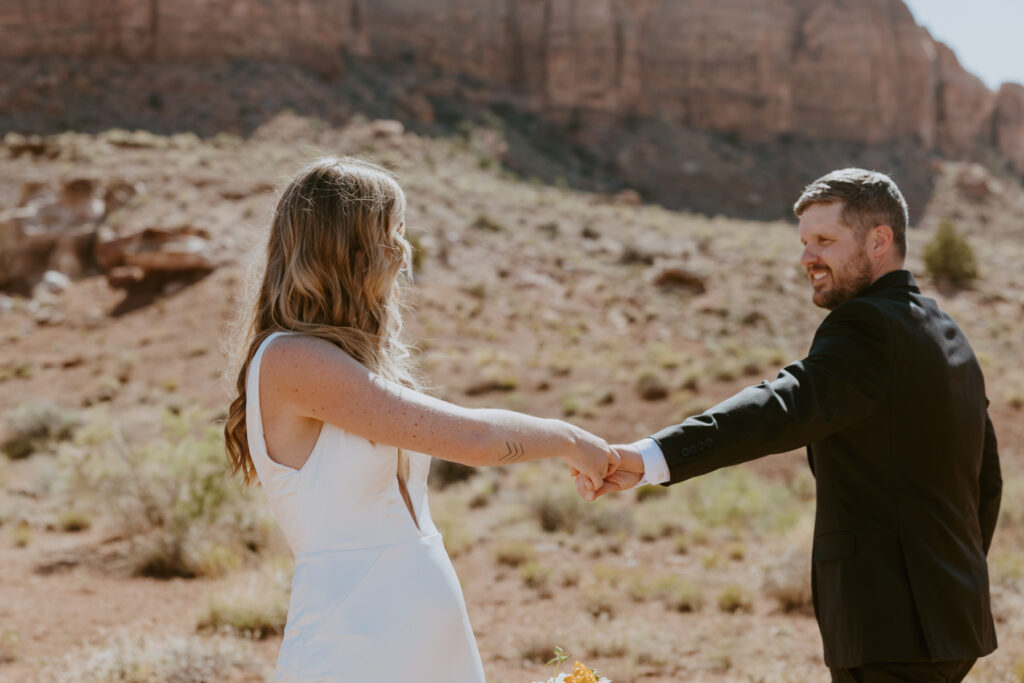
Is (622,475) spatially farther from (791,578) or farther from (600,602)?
(791,578)

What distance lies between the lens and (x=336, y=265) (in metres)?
2.33

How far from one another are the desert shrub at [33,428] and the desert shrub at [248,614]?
10.1 meters

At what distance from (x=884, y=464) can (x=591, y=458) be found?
921 millimetres

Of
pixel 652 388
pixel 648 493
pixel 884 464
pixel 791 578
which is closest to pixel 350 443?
pixel 884 464

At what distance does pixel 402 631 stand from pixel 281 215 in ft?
3.86

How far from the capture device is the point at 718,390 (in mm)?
17781

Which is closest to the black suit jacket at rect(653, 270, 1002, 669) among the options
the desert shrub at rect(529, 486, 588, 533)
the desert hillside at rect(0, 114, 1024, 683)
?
the desert hillside at rect(0, 114, 1024, 683)

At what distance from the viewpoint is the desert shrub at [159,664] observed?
566 cm

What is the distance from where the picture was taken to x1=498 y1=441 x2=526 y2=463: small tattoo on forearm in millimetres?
2398

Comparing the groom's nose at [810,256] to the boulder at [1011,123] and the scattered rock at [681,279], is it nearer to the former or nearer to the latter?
the scattered rock at [681,279]

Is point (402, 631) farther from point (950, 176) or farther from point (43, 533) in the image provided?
point (950, 176)

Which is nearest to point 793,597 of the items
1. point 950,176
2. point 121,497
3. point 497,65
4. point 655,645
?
point 655,645

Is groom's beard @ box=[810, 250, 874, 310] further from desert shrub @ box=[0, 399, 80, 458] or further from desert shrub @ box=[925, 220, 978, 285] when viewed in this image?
desert shrub @ box=[925, 220, 978, 285]

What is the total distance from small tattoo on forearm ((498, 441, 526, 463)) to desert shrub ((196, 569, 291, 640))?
4.98 m
